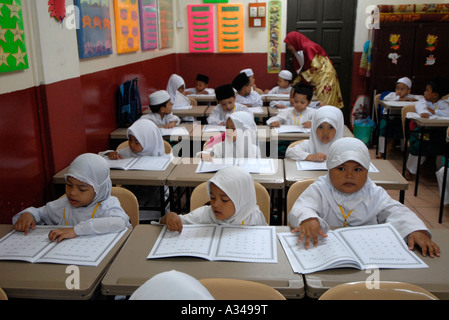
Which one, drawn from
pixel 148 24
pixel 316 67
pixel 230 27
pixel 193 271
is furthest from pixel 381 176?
pixel 230 27

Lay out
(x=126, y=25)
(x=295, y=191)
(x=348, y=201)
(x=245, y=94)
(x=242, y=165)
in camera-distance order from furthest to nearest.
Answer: (x=245, y=94) < (x=126, y=25) < (x=242, y=165) < (x=295, y=191) < (x=348, y=201)

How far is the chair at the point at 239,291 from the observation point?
126 cm

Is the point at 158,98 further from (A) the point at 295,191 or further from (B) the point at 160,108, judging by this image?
(A) the point at 295,191

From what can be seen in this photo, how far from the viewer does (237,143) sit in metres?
3.32

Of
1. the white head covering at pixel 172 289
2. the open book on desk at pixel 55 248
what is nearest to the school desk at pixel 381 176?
the open book on desk at pixel 55 248

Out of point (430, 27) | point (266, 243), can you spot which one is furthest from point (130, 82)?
point (430, 27)

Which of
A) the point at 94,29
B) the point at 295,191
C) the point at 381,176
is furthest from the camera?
the point at 94,29

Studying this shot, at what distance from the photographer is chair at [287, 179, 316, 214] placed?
225 cm

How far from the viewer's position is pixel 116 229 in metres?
1.87

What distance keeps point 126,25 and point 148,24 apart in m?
0.89

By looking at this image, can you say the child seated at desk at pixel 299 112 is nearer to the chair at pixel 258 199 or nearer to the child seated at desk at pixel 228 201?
the chair at pixel 258 199

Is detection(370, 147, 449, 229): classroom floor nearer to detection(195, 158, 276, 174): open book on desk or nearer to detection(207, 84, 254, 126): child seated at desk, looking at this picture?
detection(195, 158, 276, 174): open book on desk

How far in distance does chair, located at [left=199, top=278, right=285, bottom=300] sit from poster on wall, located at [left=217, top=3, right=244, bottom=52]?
6266 millimetres

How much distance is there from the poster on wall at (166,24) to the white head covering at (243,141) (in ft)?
9.92
